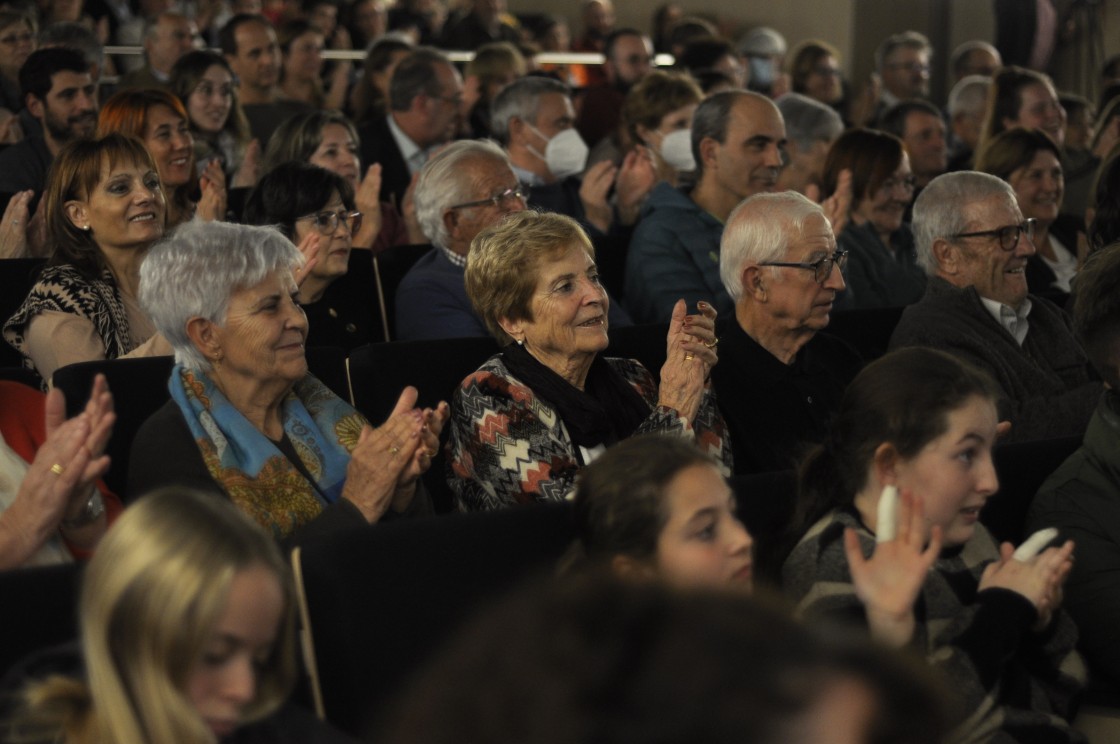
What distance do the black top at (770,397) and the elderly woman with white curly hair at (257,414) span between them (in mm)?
736

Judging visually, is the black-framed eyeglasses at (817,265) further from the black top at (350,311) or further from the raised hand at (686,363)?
the black top at (350,311)

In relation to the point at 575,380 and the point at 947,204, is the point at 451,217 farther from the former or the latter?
the point at 947,204

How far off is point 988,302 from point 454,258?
54.6 inches

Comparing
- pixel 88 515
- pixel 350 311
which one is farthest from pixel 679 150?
pixel 88 515

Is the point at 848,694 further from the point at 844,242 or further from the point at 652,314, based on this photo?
the point at 844,242

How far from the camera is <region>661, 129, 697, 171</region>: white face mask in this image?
17.6 ft

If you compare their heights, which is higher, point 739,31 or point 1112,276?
point 1112,276

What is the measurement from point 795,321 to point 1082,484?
917 mm

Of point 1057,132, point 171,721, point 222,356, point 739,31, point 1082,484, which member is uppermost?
point 171,721

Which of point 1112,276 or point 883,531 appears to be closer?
point 883,531

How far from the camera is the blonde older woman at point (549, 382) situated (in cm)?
272

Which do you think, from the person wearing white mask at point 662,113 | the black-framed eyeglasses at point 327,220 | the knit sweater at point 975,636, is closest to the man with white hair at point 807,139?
the person wearing white mask at point 662,113

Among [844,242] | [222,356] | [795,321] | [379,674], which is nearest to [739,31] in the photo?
[844,242]

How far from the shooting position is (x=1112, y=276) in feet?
8.52
